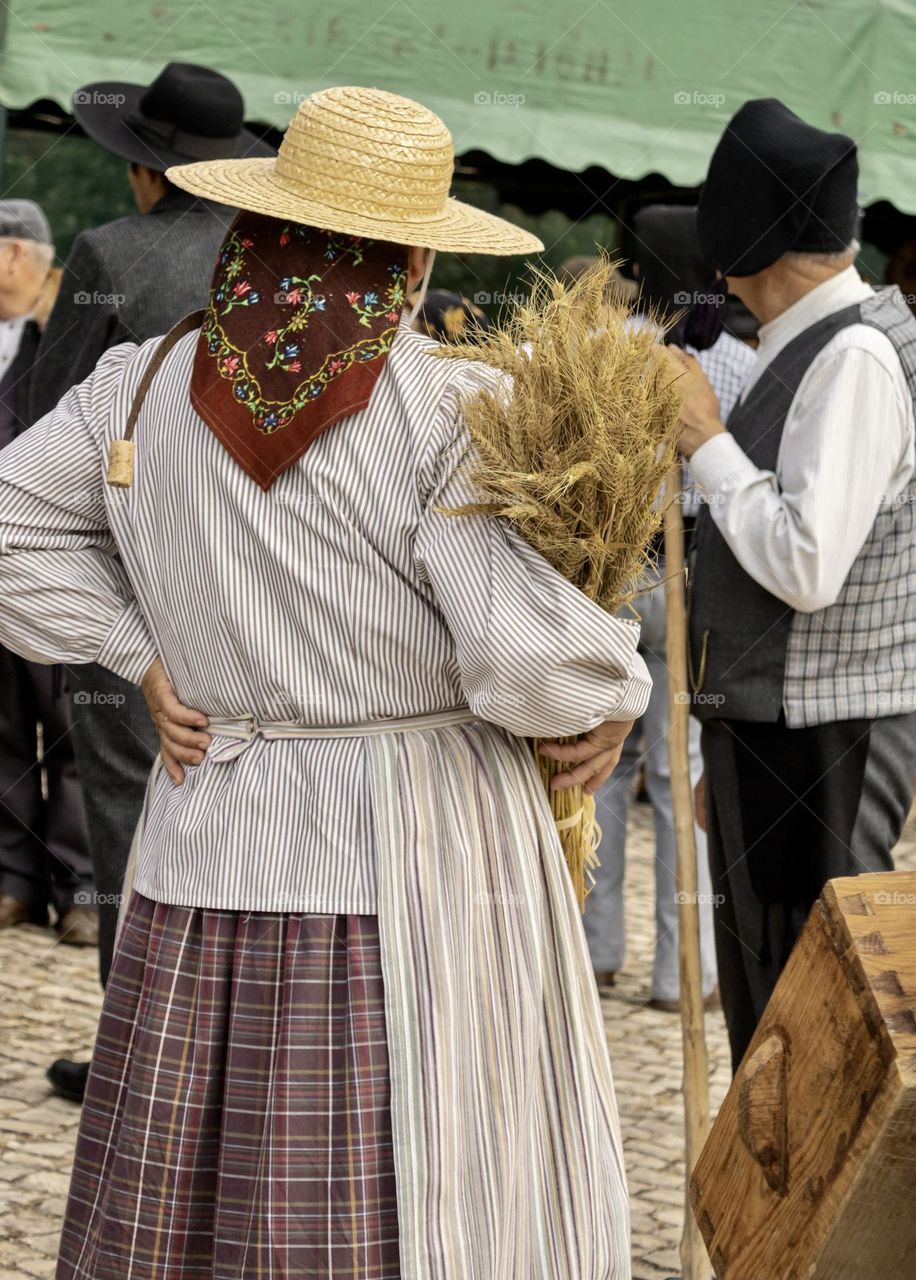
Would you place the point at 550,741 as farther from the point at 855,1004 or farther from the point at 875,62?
the point at 875,62

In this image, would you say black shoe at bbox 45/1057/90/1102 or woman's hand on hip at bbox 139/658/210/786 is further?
black shoe at bbox 45/1057/90/1102

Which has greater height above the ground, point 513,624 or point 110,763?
point 513,624

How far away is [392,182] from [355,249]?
10 centimetres

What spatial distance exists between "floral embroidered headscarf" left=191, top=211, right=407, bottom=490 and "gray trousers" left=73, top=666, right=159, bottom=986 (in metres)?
→ 1.87

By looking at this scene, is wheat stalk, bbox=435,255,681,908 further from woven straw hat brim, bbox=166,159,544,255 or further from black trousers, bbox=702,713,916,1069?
black trousers, bbox=702,713,916,1069

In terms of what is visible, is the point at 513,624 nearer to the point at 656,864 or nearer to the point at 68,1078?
the point at 68,1078

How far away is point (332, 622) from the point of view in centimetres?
208

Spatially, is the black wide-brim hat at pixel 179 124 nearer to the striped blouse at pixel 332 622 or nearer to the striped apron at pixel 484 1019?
the striped blouse at pixel 332 622

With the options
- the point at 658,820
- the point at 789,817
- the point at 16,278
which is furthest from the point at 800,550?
the point at 16,278

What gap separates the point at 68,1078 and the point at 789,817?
6.89 feet

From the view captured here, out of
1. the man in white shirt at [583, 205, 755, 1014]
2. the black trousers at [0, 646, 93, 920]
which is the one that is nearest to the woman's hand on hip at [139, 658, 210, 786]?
the man in white shirt at [583, 205, 755, 1014]

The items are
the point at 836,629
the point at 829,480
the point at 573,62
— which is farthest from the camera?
the point at 573,62

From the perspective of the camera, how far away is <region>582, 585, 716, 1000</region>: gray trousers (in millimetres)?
5031

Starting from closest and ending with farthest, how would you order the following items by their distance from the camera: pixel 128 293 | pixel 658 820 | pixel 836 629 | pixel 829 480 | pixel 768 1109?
pixel 768 1109 < pixel 829 480 < pixel 836 629 < pixel 128 293 < pixel 658 820
